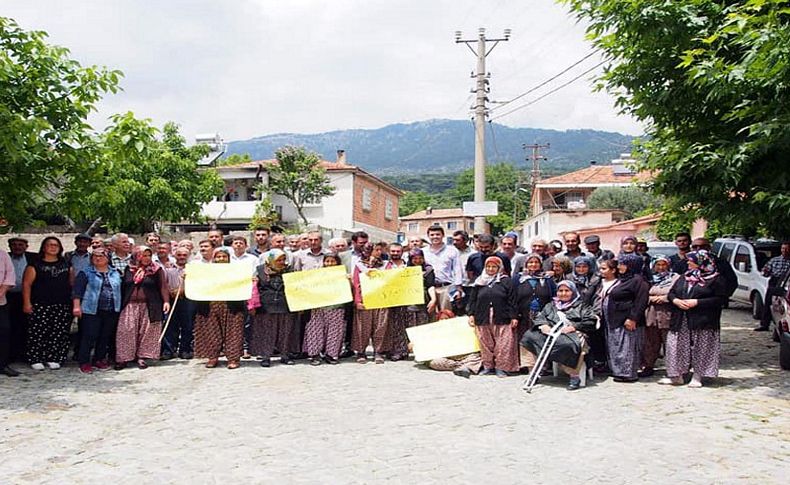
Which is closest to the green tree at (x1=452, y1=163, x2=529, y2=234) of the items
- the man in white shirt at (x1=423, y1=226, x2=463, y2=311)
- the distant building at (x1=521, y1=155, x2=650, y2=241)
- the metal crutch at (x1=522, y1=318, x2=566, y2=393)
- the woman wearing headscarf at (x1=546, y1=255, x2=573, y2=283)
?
the distant building at (x1=521, y1=155, x2=650, y2=241)

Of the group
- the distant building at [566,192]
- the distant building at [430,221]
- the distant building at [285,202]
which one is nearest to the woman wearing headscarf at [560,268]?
the distant building at [566,192]

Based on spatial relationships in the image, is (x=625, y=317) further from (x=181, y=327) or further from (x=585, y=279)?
(x=181, y=327)

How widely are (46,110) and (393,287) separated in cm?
498

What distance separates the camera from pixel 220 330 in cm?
980

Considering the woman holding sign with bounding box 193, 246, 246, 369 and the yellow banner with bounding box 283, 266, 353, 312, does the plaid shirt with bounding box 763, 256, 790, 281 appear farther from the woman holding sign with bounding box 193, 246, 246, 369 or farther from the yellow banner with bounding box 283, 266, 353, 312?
the woman holding sign with bounding box 193, 246, 246, 369

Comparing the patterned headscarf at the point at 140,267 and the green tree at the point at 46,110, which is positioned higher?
the green tree at the point at 46,110

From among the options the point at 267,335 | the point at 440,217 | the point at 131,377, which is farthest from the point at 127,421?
the point at 440,217

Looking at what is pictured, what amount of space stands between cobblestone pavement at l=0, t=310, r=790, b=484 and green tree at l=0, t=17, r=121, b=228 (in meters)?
2.48

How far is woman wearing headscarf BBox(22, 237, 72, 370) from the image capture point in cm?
938

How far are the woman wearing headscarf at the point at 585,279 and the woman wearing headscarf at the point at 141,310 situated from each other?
5667mm

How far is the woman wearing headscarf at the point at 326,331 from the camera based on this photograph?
10055 mm

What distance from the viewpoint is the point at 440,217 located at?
91.4m

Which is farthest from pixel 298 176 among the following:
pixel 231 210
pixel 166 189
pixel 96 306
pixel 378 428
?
pixel 378 428

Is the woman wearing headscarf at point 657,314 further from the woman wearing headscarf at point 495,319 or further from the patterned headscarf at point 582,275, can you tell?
the woman wearing headscarf at point 495,319
